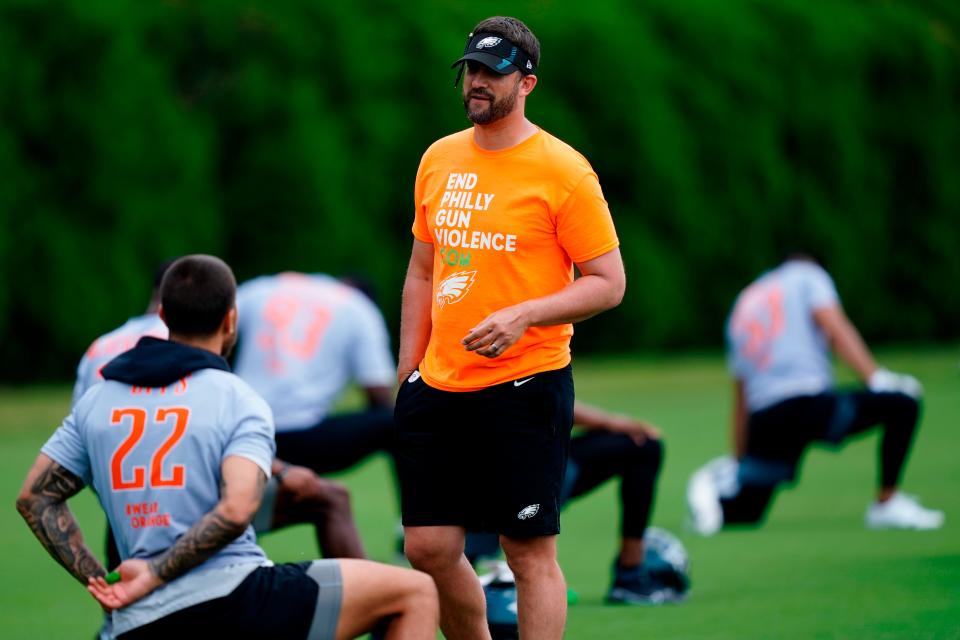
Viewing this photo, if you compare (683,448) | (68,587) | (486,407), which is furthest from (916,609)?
(683,448)

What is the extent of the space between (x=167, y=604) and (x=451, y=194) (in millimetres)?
1624

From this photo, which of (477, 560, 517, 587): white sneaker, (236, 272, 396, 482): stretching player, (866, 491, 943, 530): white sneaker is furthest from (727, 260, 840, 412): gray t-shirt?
(477, 560, 517, 587): white sneaker

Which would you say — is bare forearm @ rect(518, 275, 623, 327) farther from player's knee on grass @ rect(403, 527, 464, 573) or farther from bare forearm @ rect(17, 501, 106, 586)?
bare forearm @ rect(17, 501, 106, 586)

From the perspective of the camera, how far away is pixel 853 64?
24984 mm

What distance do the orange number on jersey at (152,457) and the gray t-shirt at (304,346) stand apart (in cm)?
393

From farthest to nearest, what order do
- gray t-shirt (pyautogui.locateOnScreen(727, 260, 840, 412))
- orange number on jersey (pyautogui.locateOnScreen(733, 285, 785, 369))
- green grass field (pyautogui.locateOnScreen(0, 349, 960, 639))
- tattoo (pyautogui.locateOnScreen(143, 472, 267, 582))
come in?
1. orange number on jersey (pyautogui.locateOnScreen(733, 285, 785, 369))
2. gray t-shirt (pyautogui.locateOnScreen(727, 260, 840, 412))
3. green grass field (pyautogui.locateOnScreen(0, 349, 960, 639))
4. tattoo (pyautogui.locateOnScreen(143, 472, 267, 582))

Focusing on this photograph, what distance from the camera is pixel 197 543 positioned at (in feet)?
13.6

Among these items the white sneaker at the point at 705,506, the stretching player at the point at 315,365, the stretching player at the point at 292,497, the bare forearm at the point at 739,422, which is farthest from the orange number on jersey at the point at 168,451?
the bare forearm at the point at 739,422

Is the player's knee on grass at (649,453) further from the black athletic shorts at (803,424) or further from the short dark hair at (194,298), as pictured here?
the short dark hair at (194,298)

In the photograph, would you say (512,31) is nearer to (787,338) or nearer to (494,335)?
(494,335)

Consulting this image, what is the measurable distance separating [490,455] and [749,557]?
12.9ft

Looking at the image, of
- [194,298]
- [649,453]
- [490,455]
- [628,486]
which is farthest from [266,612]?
[649,453]

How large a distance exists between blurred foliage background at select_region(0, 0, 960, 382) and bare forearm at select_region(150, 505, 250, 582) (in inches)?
533

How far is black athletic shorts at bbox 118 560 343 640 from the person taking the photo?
4160 mm
